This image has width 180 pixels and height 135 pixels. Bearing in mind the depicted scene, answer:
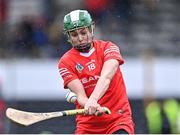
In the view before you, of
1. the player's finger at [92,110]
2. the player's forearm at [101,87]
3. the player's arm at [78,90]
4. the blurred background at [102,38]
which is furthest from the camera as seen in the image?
the blurred background at [102,38]

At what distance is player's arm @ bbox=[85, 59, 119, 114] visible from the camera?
726 centimetres

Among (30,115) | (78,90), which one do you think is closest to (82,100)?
(78,90)

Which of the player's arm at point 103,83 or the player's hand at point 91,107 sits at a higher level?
the player's arm at point 103,83

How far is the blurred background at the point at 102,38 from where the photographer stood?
13.3 m

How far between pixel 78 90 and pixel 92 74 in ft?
0.72

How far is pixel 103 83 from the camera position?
7527 millimetres

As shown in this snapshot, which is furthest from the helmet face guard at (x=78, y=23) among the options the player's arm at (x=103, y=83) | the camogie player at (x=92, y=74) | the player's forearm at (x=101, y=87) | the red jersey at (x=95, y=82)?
the player's forearm at (x=101, y=87)

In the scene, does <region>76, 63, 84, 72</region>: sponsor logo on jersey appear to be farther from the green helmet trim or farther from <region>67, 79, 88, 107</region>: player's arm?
the green helmet trim

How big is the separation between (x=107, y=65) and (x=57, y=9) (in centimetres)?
882

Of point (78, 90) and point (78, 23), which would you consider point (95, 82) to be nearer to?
point (78, 90)

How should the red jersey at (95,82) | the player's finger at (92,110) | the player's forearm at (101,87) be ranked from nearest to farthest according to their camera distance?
the player's finger at (92,110), the player's forearm at (101,87), the red jersey at (95,82)

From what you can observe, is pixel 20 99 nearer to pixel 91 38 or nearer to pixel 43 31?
pixel 43 31

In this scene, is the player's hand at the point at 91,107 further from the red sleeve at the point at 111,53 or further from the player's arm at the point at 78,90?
the red sleeve at the point at 111,53

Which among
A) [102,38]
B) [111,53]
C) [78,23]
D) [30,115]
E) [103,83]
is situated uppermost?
[78,23]
